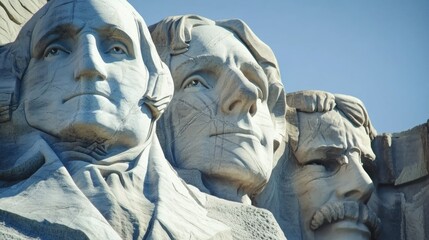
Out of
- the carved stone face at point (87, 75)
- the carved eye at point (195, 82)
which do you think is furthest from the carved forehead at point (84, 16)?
the carved eye at point (195, 82)

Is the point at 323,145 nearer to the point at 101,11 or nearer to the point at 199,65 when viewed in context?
the point at 199,65

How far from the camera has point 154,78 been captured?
11531mm

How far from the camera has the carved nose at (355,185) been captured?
13.2m

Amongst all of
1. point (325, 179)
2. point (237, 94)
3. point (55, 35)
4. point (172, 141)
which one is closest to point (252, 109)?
point (237, 94)

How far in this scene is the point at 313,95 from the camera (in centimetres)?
1373

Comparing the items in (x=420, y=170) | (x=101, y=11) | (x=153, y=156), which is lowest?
(x=420, y=170)

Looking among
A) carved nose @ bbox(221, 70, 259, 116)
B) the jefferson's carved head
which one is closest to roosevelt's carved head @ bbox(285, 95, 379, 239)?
the jefferson's carved head

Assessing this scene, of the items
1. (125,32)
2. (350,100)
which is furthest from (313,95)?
(125,32)

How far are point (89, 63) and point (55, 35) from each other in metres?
→ 0.40

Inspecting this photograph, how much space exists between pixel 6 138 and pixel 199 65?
1718 millimetres

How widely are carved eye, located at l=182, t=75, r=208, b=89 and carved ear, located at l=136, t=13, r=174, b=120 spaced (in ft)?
2.37

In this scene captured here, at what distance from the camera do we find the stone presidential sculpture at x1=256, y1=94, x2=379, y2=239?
42.9 feet

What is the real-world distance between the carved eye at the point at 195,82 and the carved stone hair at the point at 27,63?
75 cm

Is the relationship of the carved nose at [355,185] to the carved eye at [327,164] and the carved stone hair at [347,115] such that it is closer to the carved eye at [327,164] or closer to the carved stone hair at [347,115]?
the carved eye at [327,164]
